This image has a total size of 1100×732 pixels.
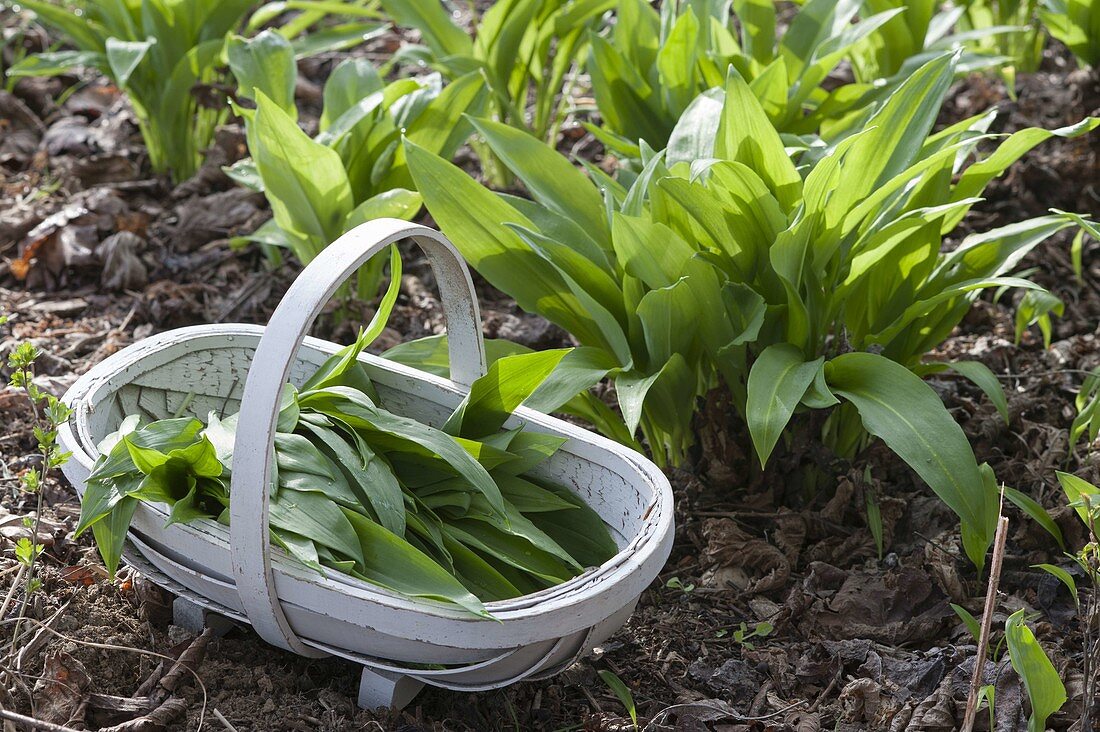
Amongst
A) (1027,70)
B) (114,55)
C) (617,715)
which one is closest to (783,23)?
(1027,70)

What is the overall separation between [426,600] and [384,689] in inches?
7.6

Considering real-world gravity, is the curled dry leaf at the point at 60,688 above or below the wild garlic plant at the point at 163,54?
below

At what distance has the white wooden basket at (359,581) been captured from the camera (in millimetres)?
1193

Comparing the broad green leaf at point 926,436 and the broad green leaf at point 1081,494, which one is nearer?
the broad green leaf at point 1081,494

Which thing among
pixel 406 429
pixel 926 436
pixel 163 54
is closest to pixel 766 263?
pixel 926 436

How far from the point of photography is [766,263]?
1696 millimetres

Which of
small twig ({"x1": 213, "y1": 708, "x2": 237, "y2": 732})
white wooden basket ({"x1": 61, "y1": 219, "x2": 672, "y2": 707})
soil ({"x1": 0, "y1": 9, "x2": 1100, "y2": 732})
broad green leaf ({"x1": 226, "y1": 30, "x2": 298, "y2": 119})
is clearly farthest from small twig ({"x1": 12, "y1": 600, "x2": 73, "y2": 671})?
broad green leaf ({"x1": 226, "y1": 30, "x2": 298, "y2": 119})

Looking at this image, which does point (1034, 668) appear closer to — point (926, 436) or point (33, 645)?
point (926, 436)

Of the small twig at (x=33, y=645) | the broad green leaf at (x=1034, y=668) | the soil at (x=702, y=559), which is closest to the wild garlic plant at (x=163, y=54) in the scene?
the soil at (x=702, y=559)

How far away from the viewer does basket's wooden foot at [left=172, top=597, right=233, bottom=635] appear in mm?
1452

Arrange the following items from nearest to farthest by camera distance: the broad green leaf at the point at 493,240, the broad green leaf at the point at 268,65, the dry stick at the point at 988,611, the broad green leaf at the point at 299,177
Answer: the dry stick at the point at 988,611
the broad green leaf at the point at 493,240
the broad green leaf at the point at 299,177
the broad green leaf at the point at 268,65

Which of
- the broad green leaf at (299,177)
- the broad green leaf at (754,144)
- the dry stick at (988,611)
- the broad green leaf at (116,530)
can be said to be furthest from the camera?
the broad green leaf at (299,177)

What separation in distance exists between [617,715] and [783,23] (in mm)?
2835

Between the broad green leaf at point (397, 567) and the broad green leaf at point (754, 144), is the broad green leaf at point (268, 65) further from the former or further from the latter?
the broad green leaf at point (397, 567)
